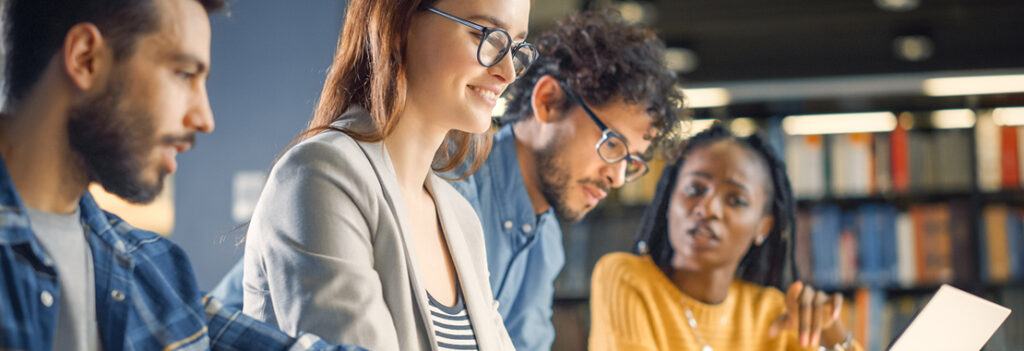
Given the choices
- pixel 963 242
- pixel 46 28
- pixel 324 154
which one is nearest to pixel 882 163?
pixel 963 242

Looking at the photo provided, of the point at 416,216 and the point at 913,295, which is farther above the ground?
the point at 416,216

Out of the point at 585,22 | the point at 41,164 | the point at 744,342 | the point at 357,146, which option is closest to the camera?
the point at 41,164

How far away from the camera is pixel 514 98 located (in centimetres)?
165

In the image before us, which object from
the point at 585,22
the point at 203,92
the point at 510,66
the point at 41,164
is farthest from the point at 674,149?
the point at 41,164

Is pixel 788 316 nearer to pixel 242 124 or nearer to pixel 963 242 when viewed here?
pixel 242 124

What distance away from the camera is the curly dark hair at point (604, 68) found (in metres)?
1.54

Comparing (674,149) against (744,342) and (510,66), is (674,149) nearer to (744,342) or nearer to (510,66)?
(744,342)

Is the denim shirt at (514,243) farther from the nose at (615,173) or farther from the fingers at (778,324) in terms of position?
the fingers at (778,324)

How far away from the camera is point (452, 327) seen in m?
1.09

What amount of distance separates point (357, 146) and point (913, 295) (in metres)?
2.61

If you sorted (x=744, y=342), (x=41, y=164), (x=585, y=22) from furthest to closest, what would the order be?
(x=585, y=22), (x=744, y=342), (x=41, y=164)

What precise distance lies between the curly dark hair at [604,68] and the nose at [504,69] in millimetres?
415

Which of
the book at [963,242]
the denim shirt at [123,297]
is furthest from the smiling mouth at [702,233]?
the book at [963,242]

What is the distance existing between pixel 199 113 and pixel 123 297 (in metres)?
0.17
